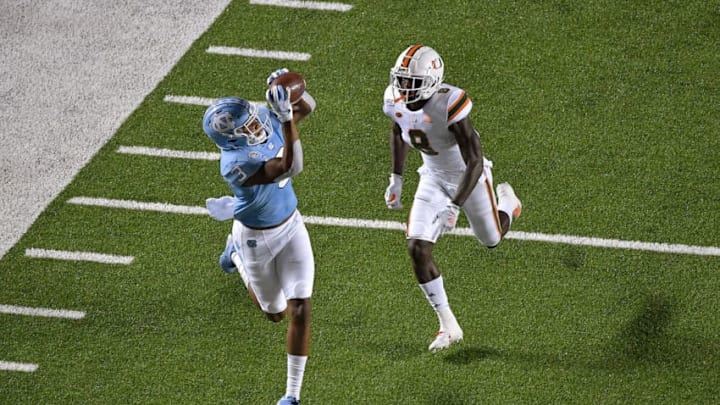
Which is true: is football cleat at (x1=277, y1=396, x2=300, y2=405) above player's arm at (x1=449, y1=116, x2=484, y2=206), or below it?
below

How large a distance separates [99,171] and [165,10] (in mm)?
2099

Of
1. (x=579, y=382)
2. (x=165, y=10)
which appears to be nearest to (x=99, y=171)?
(x=165, y=10)

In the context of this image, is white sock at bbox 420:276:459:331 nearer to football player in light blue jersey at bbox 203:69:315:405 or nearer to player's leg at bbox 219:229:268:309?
football player in light blue jersey at bbox 203:69:315:405

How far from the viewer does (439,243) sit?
7742 millimetres

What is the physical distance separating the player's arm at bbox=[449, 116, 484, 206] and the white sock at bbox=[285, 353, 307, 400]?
134 cm

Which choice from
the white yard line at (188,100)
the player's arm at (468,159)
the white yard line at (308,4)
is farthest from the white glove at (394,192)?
the white yard line at (308,4)

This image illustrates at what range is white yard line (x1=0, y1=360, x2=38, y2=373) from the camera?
714 cm

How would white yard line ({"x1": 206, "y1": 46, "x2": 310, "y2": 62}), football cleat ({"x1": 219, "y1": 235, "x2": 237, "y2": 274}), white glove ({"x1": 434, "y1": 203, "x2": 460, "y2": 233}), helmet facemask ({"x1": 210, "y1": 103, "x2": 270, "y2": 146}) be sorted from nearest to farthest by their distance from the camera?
helmet facemask ({"x1": 210, "y1": 103, "x2": 270, "y2": 146}) < white glove ({"x1": 434, "y1": 203, "x2": 460, "y2": 233}) < football cleat ({"x1": 219, "y1": 235, "x2": 237, "y2": 274}) < white yard line ({"x1": 206, "y1": 46, "x2": 310, "y2": 62})

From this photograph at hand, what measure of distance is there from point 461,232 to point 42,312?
296cm

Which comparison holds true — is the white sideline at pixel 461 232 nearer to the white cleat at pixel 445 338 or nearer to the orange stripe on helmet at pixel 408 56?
the white cleat at pixel 445 338

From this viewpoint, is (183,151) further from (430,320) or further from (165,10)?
(430,320)

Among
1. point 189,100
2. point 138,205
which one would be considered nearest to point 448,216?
point 138,205

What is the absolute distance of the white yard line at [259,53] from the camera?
364 inches

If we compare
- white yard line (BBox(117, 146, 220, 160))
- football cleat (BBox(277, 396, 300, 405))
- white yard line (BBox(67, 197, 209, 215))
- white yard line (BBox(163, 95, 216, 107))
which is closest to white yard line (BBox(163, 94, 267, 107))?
white yard line (BBox(163, 95, 216, 107))
